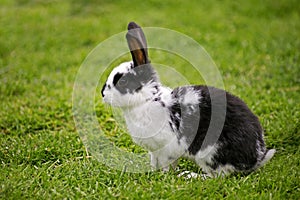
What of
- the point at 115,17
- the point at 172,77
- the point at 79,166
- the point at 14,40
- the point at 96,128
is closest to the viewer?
the point at 79,166

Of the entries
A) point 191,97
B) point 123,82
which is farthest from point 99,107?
point 191,97

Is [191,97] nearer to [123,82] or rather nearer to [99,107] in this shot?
[123,82]

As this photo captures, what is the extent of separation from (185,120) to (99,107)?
1.86 meters

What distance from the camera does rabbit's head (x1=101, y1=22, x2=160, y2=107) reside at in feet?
12.2

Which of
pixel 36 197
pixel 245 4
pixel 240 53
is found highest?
pixel 245 4

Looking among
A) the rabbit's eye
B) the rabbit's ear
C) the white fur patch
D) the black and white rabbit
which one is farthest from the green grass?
the rabbit's ear

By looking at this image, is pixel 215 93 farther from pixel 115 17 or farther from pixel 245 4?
pixel 245 4

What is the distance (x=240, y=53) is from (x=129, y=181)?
380 cm

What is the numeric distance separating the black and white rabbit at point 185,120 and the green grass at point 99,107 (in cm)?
21

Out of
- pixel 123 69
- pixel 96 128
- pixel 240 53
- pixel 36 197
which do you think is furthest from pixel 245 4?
pixel 36 197

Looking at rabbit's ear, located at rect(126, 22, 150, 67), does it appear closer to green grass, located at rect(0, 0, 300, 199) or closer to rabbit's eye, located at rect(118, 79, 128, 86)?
rabbit's eye, located at rect(118, 79, 128, 86)

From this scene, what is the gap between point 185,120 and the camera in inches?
146

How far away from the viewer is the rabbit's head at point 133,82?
373 cm

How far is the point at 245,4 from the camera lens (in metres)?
8.81
